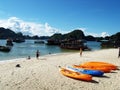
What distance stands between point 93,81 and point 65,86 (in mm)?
2478

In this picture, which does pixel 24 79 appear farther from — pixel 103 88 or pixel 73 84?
pixel 103 88

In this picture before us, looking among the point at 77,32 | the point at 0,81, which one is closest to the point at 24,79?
the point at 0,81

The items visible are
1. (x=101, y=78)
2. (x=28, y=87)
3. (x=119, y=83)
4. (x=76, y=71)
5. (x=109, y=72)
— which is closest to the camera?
(x=28, y=87)

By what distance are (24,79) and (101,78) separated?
5.75 m

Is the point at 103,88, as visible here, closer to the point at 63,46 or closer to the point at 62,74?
the point at 62,74

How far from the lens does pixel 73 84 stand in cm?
1459

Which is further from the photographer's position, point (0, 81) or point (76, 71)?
point (76, 71)

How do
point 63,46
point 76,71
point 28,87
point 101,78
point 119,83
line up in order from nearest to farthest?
point 28,87 < point 119,83 < point 101,78 < point 76,71 < point 63,46

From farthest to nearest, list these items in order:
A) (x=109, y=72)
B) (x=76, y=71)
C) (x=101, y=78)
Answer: (x=109, y=72)
(x=76, y=71)
(x=101, y=78)

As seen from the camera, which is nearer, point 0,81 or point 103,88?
point 103,88

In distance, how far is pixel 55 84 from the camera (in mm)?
14445

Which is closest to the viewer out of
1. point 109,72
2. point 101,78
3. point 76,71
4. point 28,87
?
point 28,87

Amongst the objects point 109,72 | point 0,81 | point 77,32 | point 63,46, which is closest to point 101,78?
point 109,72

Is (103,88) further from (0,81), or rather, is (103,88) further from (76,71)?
(0,81)
